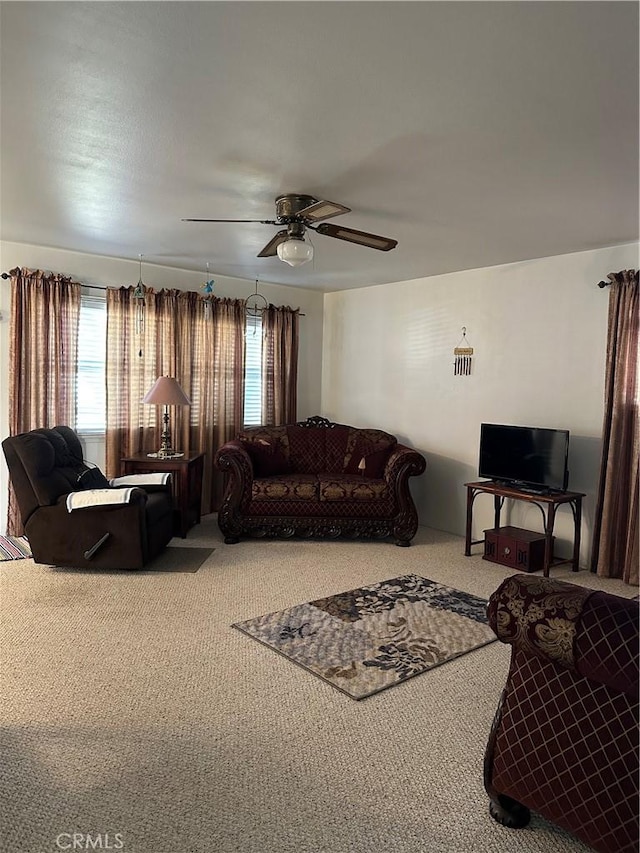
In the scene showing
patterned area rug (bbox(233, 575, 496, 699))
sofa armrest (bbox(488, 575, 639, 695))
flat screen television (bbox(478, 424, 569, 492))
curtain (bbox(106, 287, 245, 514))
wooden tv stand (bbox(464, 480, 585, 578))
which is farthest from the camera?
curtain (bbox(106, 287, 245, 514))

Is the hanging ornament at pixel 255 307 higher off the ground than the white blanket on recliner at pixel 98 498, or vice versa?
the hanging ornament at pixel 255 307

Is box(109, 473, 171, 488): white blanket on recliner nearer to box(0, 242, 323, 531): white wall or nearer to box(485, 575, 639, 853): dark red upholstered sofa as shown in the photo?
box(0, 242, 323, 531): white wall

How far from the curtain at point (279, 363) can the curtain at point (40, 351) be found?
2010 millimetres

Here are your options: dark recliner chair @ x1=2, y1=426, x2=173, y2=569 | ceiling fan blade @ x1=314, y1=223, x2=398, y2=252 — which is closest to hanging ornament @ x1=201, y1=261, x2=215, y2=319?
dark recliner chair @ x1=2, y1=426, x2=173, y2=569

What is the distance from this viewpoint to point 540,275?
493 centimetres

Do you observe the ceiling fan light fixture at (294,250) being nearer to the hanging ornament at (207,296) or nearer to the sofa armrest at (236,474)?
the sofa armrest at (236,474)

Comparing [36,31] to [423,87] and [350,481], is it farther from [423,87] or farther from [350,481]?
[350,481]

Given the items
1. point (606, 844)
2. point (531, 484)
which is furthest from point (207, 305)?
point (606, 844)

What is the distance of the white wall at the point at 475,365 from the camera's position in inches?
184

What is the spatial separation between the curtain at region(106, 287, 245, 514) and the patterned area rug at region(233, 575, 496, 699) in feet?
8.56

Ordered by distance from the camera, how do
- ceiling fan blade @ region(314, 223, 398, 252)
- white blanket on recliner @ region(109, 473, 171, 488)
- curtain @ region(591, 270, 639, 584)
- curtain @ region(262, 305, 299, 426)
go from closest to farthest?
ceiling fan blade @ region(314, 223, 398, 252)
curtain @ region(591, 270, 639, 584)
white blanket on recliner @ region(109, 473, 171, 488)
curtain @ region(262, 305, 299, 426)

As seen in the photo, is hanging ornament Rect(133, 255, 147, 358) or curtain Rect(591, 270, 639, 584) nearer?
curtain Rect(591, 270, 639, 584)

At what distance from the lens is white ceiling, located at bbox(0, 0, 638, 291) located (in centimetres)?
185

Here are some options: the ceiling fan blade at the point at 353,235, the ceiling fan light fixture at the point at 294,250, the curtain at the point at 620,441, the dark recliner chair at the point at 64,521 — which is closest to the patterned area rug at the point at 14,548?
the dark recliner chair at the point at 64,521
